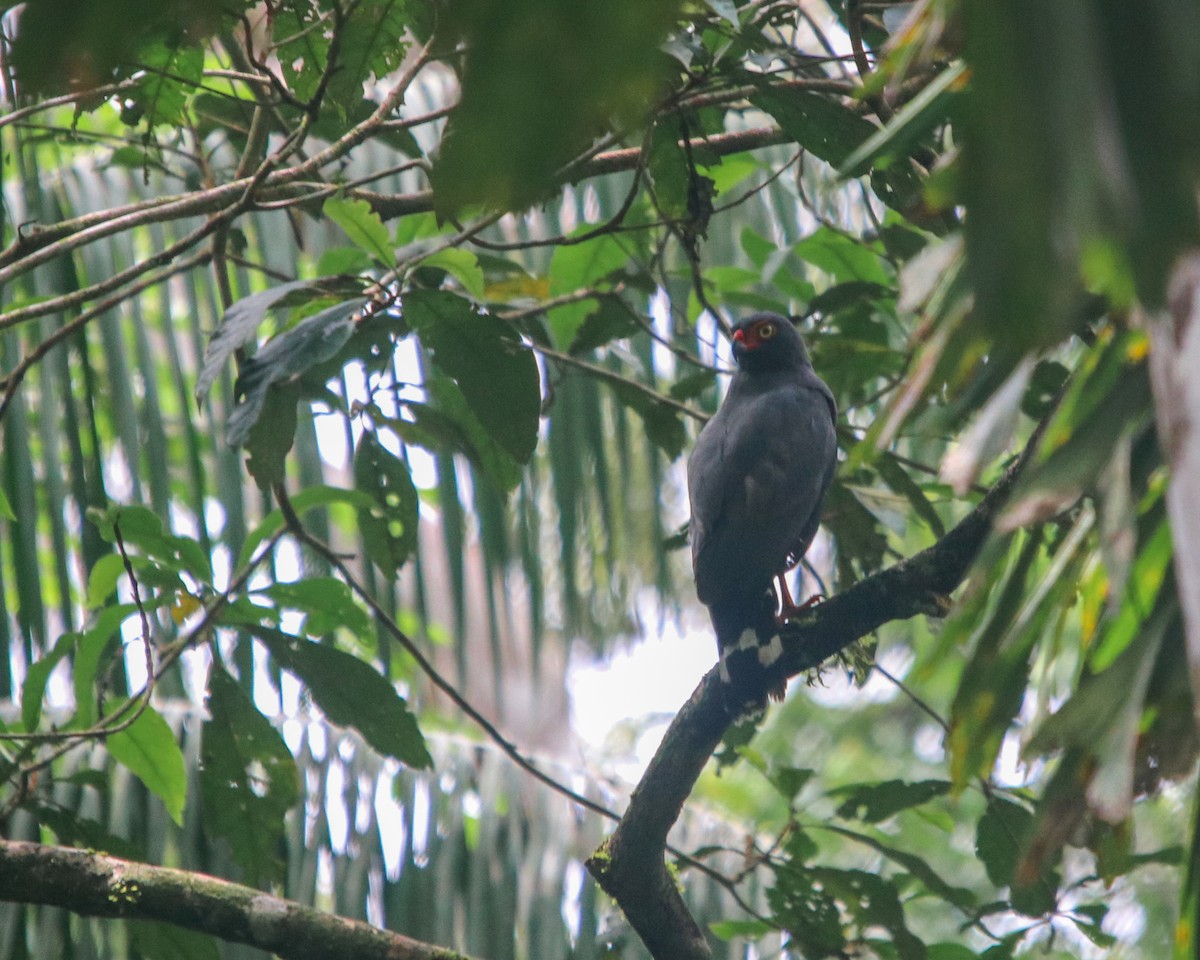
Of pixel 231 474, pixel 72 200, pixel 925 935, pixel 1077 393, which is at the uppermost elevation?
pixel 72 200

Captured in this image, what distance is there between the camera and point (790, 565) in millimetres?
4590

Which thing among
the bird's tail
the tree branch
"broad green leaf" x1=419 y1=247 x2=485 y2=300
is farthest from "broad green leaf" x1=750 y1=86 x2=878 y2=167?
the tree branch

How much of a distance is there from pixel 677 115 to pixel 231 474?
7.81 feet

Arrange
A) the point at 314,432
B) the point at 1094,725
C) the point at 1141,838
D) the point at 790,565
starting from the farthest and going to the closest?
the point at 1141,838 → the point at 314,432 → the point at 790,565 → the point at 1094,725

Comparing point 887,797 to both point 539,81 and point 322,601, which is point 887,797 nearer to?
point 322,601

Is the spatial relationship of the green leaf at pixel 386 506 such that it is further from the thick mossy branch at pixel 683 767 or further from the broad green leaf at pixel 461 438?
the thick mossy branch at pixel 683 767

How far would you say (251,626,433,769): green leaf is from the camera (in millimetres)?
3504

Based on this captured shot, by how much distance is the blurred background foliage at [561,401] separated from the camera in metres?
0.94

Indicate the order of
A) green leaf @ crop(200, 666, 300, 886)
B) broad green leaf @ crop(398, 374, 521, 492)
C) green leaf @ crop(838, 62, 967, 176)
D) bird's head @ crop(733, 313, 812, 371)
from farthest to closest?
bird's head @ crop(733, 313, 812, 371) < broad green leaf @ crop(398, 374, 521, 492) < green leaf @ crop(200, 666, 300, 886) < green leaf @ crop(838, 62, 967, 176)

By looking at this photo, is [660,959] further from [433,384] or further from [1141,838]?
[1141,838]

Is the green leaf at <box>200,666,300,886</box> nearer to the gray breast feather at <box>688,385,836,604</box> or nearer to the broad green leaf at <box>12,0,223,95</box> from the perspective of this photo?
the gray breast feather at <box>688,385,836,604</box>

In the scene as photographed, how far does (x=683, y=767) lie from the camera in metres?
3.39

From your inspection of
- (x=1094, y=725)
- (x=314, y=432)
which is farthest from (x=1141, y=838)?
(x=1094, y=725)

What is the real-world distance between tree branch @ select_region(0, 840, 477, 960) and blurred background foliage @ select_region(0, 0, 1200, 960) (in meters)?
0.29
